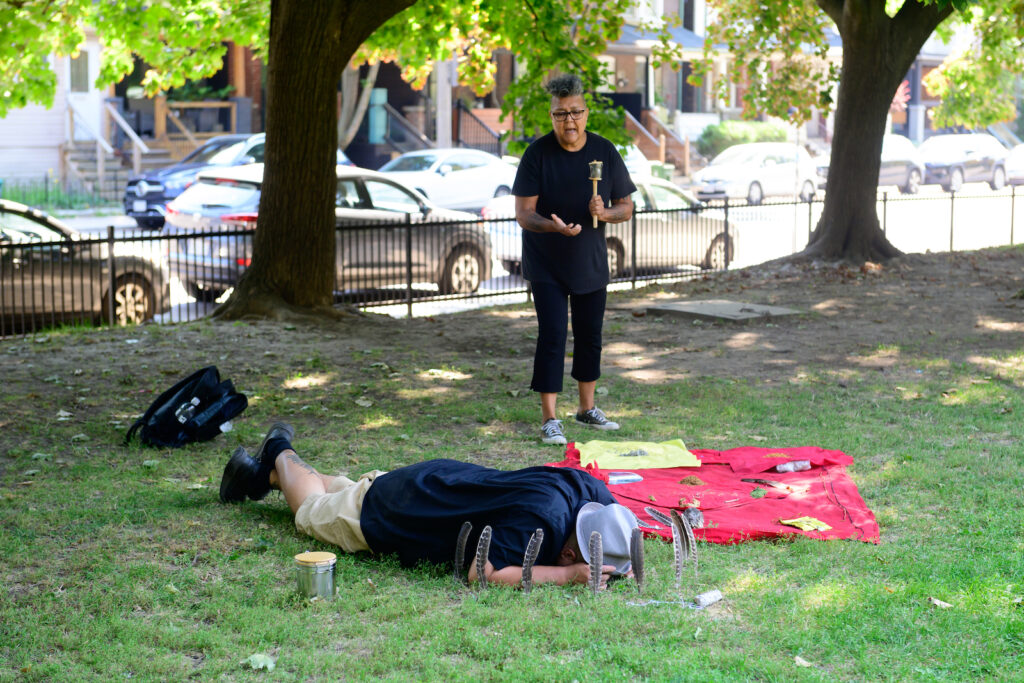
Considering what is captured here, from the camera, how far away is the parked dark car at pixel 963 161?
132ft

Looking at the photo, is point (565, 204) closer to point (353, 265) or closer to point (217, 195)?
point (353, 265)

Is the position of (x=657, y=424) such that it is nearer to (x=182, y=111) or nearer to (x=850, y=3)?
(x=850, y=3)

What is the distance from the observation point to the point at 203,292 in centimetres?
1390

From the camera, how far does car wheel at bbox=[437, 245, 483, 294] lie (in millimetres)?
14812

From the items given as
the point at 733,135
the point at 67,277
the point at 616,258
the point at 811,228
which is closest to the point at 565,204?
the point at 67,277

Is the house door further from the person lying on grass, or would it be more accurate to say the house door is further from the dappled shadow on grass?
the person lying on grass

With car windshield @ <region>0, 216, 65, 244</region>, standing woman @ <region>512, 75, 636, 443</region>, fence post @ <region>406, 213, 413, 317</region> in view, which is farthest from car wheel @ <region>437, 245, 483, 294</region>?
standing woman @ <region>512, 75, 636, 443</region>

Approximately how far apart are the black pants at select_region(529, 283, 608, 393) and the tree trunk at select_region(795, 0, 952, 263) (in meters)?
9.57

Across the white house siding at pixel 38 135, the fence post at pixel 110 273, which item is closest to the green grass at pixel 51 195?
the white house siding at pixel 38 135

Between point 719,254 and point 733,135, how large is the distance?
85.2 feet

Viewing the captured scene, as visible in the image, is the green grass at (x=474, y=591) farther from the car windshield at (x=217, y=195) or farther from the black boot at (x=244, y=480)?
the car windshield at (x=217, y=195)

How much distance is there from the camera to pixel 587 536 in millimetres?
4516

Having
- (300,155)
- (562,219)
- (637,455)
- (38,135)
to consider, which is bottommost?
(637,455)

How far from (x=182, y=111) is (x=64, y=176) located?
4641mm
